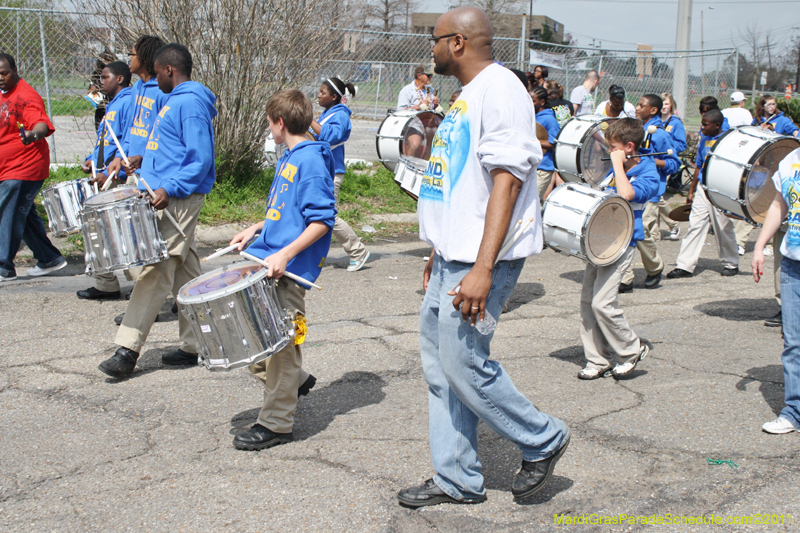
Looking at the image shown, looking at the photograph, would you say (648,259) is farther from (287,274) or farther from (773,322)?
(287,274)

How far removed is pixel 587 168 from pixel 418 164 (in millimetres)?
2437

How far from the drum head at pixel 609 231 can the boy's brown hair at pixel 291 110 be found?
82.1 inches

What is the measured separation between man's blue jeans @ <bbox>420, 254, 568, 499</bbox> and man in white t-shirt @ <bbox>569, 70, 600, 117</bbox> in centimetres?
1087

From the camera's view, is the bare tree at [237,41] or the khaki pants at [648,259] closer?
the khaki pants at [648,259]

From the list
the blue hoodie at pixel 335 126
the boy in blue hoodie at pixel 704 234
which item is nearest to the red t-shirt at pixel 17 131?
the blue hoodie at pixel 335 126

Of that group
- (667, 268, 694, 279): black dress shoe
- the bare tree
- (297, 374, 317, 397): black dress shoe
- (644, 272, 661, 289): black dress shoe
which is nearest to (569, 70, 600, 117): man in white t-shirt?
the bare tree

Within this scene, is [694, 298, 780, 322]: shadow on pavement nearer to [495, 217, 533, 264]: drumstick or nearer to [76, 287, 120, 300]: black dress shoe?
[495, 217, 533, 264]: drumstick

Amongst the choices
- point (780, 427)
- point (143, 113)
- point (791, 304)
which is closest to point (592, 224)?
point (791, 304)

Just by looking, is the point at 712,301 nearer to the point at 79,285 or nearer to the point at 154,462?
the point at 154,462

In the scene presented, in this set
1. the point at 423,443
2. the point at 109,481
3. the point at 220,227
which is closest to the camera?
the point at 109,481

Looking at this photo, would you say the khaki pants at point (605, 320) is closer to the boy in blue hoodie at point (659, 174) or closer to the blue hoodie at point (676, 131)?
the boy in blue hoodie at point (659, 174)

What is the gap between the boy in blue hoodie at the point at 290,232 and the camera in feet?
12.1

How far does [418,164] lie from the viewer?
6.34 meters

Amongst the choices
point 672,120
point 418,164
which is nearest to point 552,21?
point 672,120
